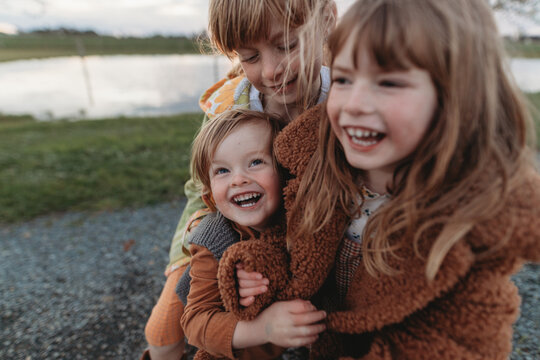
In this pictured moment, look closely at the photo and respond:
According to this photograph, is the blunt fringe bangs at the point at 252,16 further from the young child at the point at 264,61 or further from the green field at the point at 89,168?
the green field at the point at 89,168

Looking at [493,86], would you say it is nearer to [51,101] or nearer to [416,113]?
[416,113]

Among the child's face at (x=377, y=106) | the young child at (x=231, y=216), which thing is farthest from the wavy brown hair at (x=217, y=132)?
the child's face at (x=377, y=106)

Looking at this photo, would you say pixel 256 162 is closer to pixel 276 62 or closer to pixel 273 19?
pixel 276 62

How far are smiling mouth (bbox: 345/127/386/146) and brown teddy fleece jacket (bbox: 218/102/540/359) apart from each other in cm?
24

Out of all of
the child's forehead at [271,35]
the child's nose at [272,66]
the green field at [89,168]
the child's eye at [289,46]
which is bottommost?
the green field at [89,168]

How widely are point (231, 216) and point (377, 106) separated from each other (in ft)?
2.63

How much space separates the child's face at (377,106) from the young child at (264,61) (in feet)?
1.17

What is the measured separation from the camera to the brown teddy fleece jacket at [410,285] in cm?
93

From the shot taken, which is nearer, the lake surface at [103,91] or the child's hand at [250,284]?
the child's hand at [250,284]

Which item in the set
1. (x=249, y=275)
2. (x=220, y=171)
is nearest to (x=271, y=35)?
(x=220, y=171)

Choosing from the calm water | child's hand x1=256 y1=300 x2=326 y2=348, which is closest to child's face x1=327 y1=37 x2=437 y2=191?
child's hand x1=256 y1=300 x2=326 y2=348

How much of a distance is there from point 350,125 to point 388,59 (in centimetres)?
20

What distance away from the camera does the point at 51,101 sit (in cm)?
1106

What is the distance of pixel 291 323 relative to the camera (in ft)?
4.09
